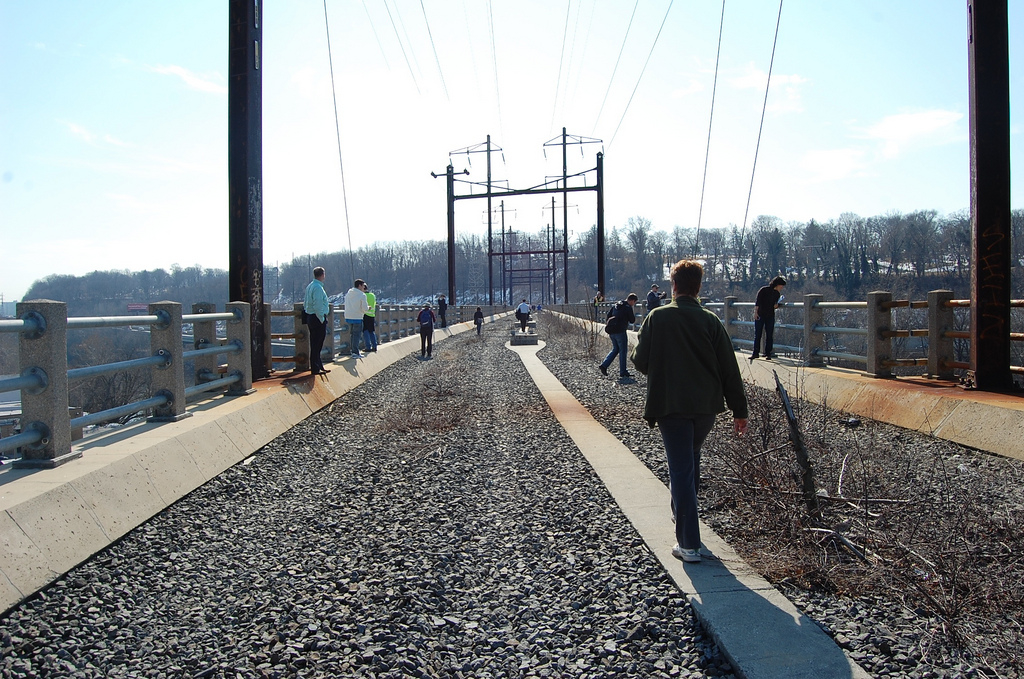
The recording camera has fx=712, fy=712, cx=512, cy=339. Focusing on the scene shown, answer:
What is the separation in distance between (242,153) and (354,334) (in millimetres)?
5940

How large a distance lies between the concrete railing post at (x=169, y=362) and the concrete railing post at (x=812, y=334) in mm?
8872

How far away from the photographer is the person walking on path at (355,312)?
16.1 meters

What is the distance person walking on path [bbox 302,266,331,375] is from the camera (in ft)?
38.6

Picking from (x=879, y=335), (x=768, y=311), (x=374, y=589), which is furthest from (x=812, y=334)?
(x=374, y=589)

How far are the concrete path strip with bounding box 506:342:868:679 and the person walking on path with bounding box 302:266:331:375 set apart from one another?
24.0 feet

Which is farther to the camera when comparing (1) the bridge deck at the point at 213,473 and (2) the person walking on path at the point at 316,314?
(2) the person walking on path at the point at 316,314

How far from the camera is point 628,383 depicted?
13992 mm

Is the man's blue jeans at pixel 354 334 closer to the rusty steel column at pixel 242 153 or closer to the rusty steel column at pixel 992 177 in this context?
the rusty steel column at pixel 242 153

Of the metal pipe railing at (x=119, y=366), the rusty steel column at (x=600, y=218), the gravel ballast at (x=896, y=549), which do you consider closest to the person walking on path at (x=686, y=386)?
the gravel ballast at (x=896, y=549)

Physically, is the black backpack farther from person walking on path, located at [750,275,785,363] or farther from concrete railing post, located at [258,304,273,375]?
concrete railing post, located at [258,304,273,375]

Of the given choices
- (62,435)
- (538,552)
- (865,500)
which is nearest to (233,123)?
(62,435)

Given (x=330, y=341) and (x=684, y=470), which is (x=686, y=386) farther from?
(x=330, y=341)

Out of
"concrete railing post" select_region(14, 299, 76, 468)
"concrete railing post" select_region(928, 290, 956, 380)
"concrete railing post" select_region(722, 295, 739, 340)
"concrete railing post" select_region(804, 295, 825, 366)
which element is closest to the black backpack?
"concrete railing post" select_region(722, 295, 739, 340)

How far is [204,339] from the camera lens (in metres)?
8.87
